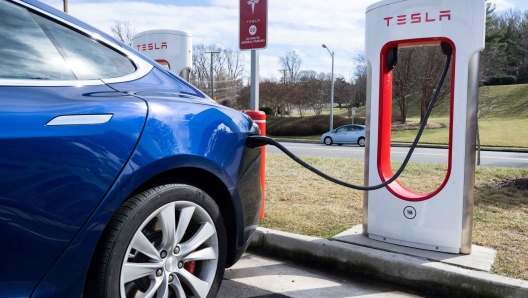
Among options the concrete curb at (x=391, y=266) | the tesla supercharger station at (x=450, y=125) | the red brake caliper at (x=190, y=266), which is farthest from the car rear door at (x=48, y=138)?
the tesla supercharger station at (x=450, y=125)

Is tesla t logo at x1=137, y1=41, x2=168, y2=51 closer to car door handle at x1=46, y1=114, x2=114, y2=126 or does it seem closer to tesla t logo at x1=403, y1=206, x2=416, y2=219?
tesla t logo at x1=403, y1=206, x2=416, y2=219

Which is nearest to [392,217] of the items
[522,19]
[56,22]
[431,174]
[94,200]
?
[94,200]

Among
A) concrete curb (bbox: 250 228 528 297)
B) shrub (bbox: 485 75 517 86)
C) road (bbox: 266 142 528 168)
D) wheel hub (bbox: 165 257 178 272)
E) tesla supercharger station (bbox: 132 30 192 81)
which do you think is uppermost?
shrub (bbox: 485 75 517 86)

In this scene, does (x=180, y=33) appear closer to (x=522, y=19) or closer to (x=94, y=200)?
(x=94, y=200)

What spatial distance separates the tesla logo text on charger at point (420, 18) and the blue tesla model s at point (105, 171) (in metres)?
1.86

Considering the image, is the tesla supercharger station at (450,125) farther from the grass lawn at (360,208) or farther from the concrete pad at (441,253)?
the grass lawn at (360,208)

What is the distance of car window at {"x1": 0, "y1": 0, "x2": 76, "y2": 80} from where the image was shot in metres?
1.73

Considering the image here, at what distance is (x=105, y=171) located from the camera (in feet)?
5.63

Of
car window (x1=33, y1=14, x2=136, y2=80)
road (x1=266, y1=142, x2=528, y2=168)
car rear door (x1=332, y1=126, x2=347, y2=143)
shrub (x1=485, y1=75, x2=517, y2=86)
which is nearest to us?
car window (x1=33, y1=14, x2=136, y2=80)

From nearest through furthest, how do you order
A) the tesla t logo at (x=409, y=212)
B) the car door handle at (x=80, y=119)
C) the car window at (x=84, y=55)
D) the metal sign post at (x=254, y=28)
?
1. the car door handle at (x=80, y=119)
2. the car window at (x=84, y=55)
3. the tesla t logo at (x=409, y=212)
4. the metal sign post at (x=254, y=28)

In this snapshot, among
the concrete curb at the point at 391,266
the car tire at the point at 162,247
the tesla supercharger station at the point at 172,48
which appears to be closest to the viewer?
the car tire at the point at 162,247

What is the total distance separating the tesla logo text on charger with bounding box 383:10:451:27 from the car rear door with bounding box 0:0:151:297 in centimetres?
244

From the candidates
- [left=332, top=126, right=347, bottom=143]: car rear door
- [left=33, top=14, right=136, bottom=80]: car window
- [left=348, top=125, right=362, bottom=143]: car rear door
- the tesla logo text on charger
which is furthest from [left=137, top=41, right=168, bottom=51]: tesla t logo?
[left=332, top=126, right=347, bottom=143]: car rear door

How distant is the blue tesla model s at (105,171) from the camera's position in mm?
1541
